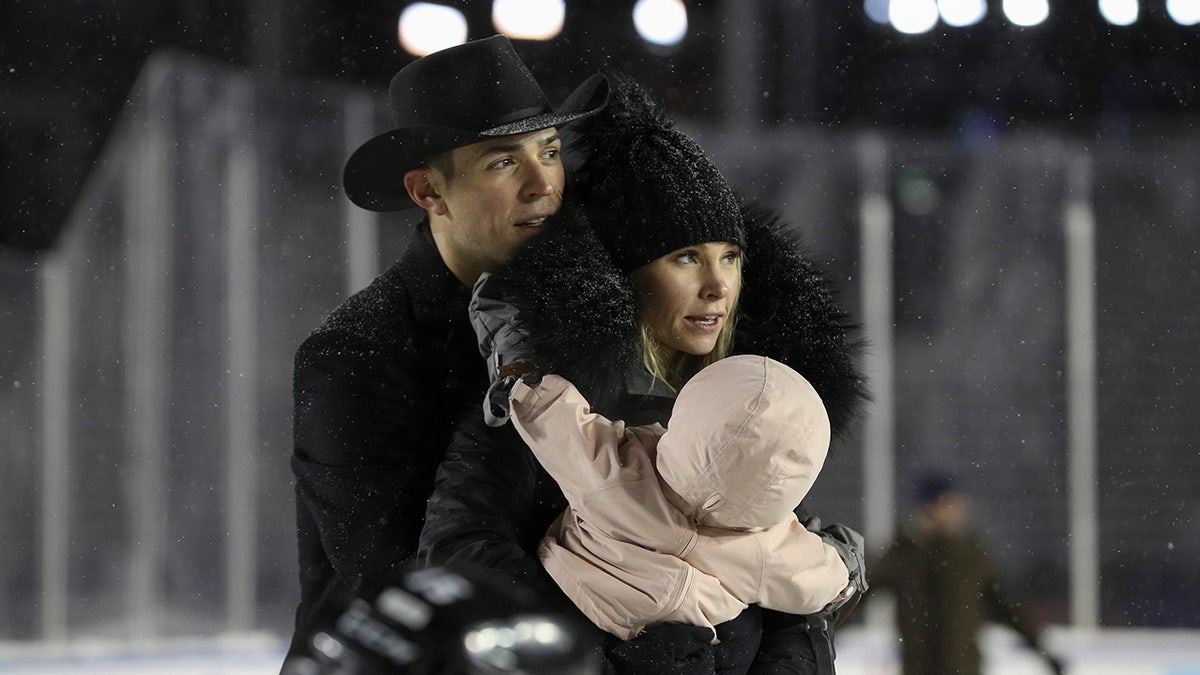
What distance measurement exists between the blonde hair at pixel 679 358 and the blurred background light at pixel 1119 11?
0.74 meters

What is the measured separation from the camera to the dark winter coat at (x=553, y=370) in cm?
70

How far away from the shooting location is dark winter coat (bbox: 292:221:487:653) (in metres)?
0.76

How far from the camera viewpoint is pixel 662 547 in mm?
664

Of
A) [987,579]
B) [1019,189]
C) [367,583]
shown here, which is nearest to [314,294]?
[367,583]

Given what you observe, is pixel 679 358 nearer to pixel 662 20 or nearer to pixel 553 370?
pixel 553 370

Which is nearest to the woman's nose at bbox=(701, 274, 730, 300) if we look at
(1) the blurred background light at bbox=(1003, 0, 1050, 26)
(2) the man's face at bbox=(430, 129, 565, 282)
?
(2) the man's face at bbox=(430, 129, 565, 282)

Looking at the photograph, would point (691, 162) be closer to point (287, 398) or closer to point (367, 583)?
point (367, 583)

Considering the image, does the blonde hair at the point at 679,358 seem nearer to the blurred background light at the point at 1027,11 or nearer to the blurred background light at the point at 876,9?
the blurred background light at the point at 876,9

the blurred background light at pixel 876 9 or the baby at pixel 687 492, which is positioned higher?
the blurred background light at pixel 876 9

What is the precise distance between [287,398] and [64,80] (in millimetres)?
340

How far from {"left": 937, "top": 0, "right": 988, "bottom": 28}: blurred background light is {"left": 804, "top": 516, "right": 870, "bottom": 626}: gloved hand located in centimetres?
67

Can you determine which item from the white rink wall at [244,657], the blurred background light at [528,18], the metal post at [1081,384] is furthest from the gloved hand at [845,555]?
the metal post at [1081,384]

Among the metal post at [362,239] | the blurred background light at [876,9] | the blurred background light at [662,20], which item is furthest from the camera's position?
the blurred background light at [876,9]

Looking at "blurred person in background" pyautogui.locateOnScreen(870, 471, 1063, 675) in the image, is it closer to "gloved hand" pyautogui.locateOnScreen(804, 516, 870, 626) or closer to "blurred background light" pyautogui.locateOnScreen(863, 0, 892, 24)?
"gloved hand" pyautogui.locateOnScreen(804, 516, 870, 626)
